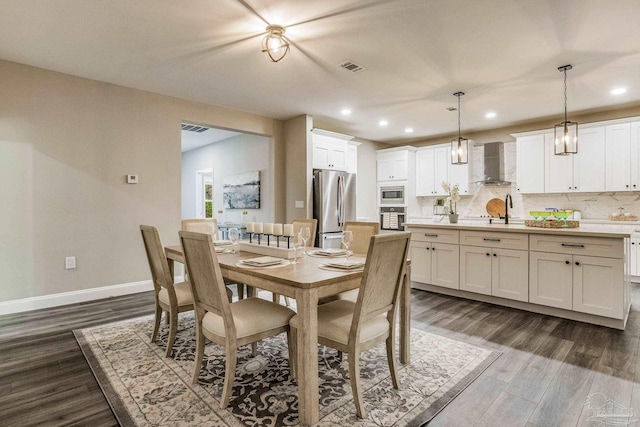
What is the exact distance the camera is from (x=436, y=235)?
4117 mm

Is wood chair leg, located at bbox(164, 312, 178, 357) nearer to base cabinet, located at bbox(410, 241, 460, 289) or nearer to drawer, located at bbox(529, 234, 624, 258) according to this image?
base cabinet, located at bbox(410, 241, 460, 289)

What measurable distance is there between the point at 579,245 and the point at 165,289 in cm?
373

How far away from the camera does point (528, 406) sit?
1832mm

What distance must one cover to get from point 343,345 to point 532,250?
2.70m

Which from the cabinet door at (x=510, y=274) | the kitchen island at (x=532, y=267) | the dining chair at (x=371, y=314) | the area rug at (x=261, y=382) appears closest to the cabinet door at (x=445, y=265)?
the kitchen island at (x=532, y=267)

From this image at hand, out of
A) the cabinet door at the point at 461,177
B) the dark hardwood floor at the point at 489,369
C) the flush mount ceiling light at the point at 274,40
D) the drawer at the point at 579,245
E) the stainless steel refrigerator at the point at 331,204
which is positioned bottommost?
the dark hardwood floor at the point at 489,369

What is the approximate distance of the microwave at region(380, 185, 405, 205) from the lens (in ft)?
23.2

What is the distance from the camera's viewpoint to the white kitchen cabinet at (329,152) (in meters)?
5.58

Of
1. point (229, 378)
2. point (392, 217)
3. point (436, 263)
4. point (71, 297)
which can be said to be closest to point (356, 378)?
point (229, 378)

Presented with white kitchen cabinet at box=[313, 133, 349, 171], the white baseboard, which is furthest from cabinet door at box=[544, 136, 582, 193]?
the white baseboard

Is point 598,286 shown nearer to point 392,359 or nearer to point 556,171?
point 392,359

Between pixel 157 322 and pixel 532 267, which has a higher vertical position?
pixel 532 267

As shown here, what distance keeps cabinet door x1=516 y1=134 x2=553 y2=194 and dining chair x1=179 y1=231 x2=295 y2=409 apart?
17.6ft

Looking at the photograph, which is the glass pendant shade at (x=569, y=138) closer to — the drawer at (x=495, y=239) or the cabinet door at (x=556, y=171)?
the drawer at (x=495, y=239)
